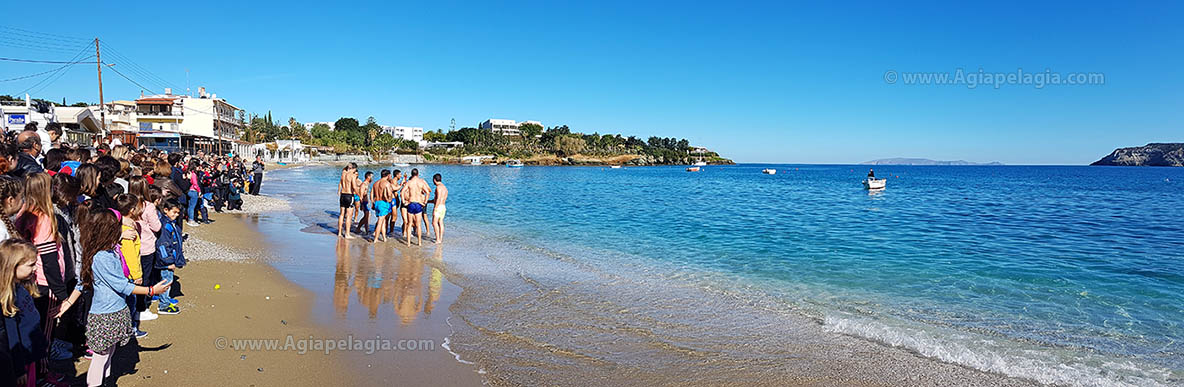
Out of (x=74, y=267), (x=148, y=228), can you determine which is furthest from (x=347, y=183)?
(x=74, y=267)

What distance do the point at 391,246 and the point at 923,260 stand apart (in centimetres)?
1134

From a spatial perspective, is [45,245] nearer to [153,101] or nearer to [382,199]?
[382,199]

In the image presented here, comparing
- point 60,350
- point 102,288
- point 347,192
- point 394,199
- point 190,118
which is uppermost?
point 190,118

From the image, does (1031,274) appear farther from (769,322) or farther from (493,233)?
(493,233)

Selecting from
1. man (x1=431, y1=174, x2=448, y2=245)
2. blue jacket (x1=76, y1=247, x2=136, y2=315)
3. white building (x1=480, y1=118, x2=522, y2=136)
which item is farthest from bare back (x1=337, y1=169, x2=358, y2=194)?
white building (x1=480, y1=118, x2=522, y2=136)

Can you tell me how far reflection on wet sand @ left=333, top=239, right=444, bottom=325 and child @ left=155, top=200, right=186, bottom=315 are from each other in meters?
1.71

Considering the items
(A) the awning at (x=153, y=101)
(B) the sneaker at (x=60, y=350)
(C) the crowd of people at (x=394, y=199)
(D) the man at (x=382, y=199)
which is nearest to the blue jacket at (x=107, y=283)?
(B) the sneaker at (x=60, y=350)

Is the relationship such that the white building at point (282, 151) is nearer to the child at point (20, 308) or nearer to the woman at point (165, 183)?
the woman at point (165, 183)

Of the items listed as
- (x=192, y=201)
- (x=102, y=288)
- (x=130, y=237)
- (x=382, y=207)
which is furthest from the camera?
(x=192, y=201)

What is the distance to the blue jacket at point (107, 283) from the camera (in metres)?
3.98

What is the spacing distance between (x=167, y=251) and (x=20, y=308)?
284 cm

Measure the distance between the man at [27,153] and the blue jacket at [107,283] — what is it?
3588mm

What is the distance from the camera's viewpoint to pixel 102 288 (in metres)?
4.00

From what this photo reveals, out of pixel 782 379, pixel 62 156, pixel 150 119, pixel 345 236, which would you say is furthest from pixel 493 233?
pixel 150 119
